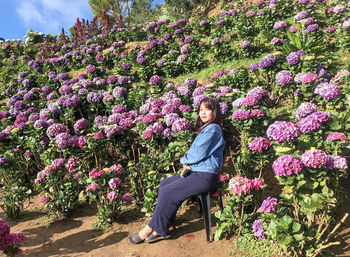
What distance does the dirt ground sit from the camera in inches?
102

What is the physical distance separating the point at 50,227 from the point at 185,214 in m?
1.83

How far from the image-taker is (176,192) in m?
2.63

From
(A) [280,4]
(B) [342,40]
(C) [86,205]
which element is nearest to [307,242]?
(C) [86,205]

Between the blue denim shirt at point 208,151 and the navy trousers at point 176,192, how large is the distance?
0.08 m

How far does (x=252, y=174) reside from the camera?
123 inches

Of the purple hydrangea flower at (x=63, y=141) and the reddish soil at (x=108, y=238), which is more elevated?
the purple hydrangea flower at (x=63, y=141)

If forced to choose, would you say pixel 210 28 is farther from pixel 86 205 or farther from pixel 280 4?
pixel 86 205

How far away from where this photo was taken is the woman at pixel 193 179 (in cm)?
260

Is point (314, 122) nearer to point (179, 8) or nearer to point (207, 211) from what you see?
point (207, 211)

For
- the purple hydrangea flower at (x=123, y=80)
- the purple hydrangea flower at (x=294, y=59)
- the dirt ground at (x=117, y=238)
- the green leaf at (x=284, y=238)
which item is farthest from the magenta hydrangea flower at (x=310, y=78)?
the purple hydrangea flower at (x=123, y=80)

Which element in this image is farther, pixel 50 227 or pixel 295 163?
pixel 50 227

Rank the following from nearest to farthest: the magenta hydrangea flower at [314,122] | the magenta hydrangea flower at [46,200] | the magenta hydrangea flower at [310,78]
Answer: the magenta hydrangea flower at [314,122] < the magenta hydrangea flower at [46,200] < the magenta hydrangea flower at [310,78]

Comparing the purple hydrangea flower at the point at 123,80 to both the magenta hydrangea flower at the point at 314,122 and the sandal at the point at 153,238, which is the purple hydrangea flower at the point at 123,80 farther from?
the magenta hydrangea flower at the point at 314,122

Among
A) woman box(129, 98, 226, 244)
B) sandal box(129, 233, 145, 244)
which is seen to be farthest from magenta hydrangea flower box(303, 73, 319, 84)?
sandal box(129, 233, 145, 244)
